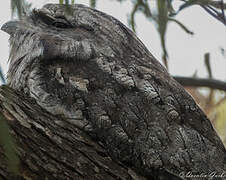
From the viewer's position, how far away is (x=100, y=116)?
2473 mm

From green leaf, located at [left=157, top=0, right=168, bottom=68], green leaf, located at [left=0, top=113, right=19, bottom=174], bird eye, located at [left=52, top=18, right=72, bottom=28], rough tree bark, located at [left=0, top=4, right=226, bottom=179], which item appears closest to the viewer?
green leaf, located at [left=0, top=113, right=19, bottom=174]

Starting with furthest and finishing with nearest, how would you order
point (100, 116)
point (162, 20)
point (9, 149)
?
point (100, 116), point (162, 20), point (9, 149)

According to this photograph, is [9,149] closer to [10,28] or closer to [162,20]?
[162,20]

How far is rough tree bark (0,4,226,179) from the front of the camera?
2.10m

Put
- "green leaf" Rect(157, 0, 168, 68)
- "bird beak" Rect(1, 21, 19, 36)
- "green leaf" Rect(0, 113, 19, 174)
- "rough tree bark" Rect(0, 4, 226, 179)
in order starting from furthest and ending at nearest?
"bird beak" Rect(1, 21, 19, 36), "rough tree bark" Rect(0, 4, 226, 179), "green leaf" Rect(157, 0, 168, 68), "green leaf" Rect(0, 113, 19, 174)

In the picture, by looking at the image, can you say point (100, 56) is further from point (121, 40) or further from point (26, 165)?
point (26, 165)

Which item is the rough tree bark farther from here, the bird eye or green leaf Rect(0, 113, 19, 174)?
green leaf Rect(0, 113, 19, 174)

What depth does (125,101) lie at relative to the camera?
2.55m

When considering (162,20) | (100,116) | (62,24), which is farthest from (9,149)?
(62,24)

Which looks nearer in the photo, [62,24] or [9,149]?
[9,149]

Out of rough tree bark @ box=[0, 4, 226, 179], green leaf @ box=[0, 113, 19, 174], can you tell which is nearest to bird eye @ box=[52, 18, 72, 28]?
rough tree bark @ box=[0, 4, 226, 179]

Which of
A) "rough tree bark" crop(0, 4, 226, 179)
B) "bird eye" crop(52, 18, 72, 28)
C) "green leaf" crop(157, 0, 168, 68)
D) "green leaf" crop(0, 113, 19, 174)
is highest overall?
"green leaf" crop(157, 0, 168, 68)

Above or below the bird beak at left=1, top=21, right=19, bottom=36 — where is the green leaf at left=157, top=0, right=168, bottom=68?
above

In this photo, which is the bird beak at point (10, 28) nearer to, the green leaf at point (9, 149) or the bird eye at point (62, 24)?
the bird eye at point (62, 24)
